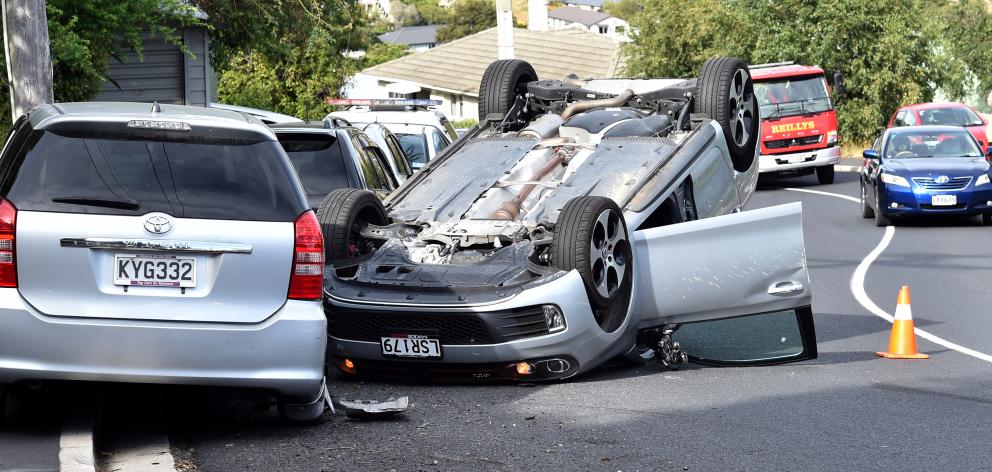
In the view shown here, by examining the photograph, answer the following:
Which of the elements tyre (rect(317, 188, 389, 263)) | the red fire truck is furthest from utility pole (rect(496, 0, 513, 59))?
tyre (rect(317, 188, 389, 263))

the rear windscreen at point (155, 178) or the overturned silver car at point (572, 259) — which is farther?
the overturned silver car at point (572, 259)

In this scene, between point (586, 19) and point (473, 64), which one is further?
point (586, 19)

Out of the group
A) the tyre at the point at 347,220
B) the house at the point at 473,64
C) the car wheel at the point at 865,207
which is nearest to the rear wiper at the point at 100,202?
the tyre at the point at 347,220

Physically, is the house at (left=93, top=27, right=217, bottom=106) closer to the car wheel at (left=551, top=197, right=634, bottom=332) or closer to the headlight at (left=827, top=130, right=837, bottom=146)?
the headlight at (left=827, top=130, right=837, bottom=146)

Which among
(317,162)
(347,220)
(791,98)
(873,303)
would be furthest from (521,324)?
(791,98)

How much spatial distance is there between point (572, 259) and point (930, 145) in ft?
A: 51.4

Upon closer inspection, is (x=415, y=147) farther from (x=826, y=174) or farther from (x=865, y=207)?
(x=826, y=174)

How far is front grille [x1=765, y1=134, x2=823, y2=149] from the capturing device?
31781 millimetres

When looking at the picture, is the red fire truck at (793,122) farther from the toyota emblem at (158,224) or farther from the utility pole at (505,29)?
the toyota emblem at (158,224)

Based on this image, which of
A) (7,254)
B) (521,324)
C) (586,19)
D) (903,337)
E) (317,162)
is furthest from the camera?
(586,19)

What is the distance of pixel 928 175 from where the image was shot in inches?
862

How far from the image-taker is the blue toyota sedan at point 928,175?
2178 centimetres

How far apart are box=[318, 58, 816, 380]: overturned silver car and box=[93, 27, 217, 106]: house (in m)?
15.2

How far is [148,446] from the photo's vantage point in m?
6.89
